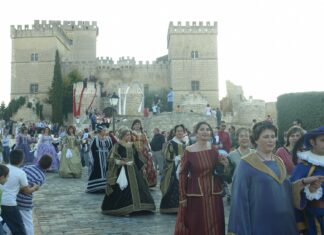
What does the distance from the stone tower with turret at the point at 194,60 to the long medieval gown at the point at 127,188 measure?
4130 centimetres

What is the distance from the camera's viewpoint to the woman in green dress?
15.4 meters

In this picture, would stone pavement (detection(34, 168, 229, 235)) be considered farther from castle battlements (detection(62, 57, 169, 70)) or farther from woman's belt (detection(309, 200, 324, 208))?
castle battlements (detection(62, 57, 169, 70))

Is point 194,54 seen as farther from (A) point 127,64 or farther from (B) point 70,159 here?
(B) point 70,159

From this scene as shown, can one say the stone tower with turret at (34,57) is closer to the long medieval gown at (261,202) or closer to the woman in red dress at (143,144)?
the woman in red dress at (143,144)

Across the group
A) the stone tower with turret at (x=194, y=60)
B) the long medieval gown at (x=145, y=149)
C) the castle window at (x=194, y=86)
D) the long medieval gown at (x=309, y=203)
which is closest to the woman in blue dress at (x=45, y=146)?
the long medieval gown at (x=145, y=149)

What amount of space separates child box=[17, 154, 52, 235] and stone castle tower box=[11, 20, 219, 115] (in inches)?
1720

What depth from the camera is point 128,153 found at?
8.96 m

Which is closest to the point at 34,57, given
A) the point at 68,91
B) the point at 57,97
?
the point at 68,91

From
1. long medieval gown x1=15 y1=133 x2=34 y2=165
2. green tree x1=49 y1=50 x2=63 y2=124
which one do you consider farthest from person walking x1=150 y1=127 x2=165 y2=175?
green tree x1=49 y1=50 x2=63 y2=124

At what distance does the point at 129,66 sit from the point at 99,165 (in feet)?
138

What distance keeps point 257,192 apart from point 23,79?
4987 cm

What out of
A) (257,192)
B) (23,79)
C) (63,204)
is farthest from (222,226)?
(23,79)

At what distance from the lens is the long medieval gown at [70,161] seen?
15.4 meters

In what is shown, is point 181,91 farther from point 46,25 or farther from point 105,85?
point 46,25
